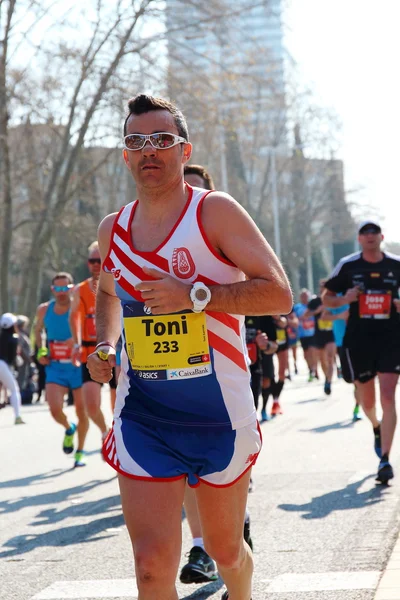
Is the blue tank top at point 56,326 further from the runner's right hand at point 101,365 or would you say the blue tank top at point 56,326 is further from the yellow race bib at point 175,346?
the yellow race bib at point 175,346

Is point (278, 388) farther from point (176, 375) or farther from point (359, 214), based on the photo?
point (359, 214)

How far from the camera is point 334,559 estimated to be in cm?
650

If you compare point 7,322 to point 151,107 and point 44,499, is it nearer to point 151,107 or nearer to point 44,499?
point 44,499

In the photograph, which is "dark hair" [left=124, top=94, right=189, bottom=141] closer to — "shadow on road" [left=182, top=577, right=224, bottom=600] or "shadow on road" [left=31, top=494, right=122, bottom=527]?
"shadow on road" [left=182, top=577, right=224, bottom=600]

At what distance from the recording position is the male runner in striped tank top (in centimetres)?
427

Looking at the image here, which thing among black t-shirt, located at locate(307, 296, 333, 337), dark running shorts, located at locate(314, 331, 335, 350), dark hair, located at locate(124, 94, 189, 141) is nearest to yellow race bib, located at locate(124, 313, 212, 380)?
dark hair, located at locate(124, 94, 189, 141)

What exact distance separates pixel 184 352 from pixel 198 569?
1991 mm

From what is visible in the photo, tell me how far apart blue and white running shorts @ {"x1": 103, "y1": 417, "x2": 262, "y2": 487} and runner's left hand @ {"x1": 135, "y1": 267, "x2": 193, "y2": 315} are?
49 centimetres

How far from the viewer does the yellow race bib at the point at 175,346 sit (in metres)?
4.36

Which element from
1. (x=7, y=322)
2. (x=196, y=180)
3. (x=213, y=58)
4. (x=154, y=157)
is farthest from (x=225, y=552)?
(x=213, y=58)

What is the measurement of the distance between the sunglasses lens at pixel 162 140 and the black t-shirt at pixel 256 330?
20.7 ft

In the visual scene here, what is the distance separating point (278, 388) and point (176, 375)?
11977 mm

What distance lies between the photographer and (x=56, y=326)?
12.7 meters

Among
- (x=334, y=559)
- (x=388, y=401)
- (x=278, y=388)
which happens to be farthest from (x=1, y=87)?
(x=334, y=559)
